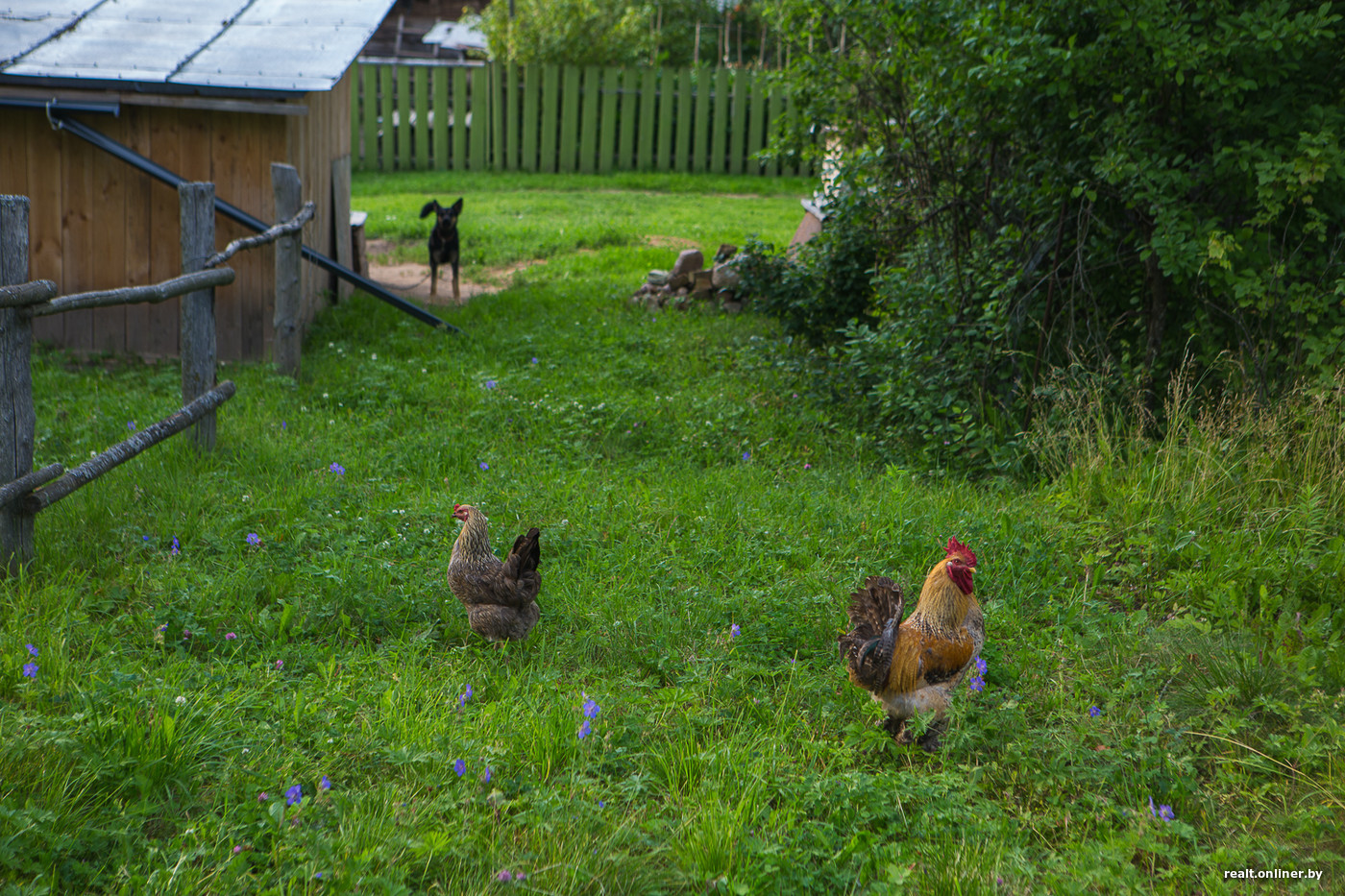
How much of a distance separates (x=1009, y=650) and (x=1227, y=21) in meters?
3.35

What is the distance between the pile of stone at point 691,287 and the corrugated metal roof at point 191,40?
360 centimetres

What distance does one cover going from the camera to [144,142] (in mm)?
7980

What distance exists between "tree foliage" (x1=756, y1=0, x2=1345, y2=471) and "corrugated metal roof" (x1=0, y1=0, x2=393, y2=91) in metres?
4.09

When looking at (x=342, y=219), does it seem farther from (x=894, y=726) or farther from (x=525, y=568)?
(x=894, y=726)

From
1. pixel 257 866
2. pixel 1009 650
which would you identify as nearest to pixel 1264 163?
pixel 1009 650

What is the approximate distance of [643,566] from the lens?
15.2ft

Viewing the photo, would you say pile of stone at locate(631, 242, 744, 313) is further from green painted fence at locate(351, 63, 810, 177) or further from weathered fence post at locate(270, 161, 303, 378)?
green painted fence at locate(351, 63, 810, 177)

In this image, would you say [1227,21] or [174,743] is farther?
[1227,21]

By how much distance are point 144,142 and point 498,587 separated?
6210 millimetres

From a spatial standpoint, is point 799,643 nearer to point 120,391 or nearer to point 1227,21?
point 1227,21

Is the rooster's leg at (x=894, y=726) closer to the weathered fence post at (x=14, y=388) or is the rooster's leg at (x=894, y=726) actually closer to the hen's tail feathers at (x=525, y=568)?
the hen's tail feathers at (x=525, y=568)

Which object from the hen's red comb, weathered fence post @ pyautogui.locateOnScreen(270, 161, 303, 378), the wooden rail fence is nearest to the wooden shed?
weathered fence post @ pyautogui.locateOnScreen(270, 161, 303, 378)

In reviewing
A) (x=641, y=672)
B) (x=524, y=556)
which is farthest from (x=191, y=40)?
(x=641, y=672)

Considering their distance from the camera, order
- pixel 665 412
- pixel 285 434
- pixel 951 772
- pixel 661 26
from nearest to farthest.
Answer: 1. pixel 951 772
2. pixel 285 434
3. pixel 665 412
4. pixel 661 26
